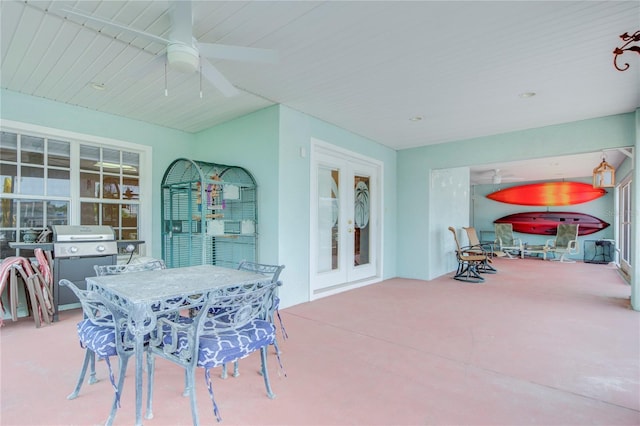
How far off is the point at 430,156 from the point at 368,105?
2.49m

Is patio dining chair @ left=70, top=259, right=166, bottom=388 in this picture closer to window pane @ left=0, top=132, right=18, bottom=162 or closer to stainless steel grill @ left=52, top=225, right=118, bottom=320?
stainless steel grill @ left=52, top=225, right=118, bottom=320

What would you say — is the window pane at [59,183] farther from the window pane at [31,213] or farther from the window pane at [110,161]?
the window pane at [110,161]

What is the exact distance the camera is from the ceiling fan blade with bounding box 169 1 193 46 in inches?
79.9

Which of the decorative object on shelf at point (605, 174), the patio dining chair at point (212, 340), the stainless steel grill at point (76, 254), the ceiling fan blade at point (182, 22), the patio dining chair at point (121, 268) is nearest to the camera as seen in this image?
the patio dining chair at point (212, 340)

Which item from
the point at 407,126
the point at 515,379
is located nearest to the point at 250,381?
the point at 515,379

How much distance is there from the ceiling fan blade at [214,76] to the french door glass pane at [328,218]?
240 cm

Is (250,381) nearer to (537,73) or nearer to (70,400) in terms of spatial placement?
(70,400)

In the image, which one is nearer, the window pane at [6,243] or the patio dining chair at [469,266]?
the window pane at [6,243]

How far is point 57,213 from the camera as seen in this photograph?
4.16 meters

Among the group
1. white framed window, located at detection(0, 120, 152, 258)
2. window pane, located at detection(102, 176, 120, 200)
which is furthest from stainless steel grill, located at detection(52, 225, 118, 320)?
window pane, located at detection(102, 176, 120, 200)

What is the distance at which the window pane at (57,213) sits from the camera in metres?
4.10

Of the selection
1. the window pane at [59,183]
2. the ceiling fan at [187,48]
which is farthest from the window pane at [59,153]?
the ceiling fan at [187,48]

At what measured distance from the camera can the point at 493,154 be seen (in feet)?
17.5

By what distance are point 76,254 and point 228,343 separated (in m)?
2.82
